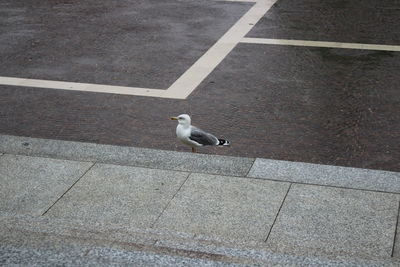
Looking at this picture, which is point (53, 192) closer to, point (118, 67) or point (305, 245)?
point (305, 245)

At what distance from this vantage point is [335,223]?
259 inches

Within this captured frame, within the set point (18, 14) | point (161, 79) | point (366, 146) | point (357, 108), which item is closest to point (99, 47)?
point (161, 79)

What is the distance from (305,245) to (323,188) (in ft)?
4.07

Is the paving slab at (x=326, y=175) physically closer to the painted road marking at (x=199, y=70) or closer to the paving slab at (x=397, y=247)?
the paving slab at (x=397, y=247)

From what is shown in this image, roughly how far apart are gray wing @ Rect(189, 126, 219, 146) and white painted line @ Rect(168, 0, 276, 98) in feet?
7.69

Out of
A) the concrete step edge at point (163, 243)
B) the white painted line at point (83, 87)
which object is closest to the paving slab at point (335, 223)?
the concrete step edge at point (163, 243)

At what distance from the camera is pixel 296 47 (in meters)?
12.8

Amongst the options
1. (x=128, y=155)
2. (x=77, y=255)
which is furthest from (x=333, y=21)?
(x=77, y=255)

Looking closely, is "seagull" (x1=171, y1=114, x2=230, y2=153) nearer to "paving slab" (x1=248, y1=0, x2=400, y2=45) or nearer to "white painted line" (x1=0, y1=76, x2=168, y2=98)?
"white painted line" (x1=0, y1=76, x2=168, y2=98)

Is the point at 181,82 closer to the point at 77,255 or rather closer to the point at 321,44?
the point at 321,44

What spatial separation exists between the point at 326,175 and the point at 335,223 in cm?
115

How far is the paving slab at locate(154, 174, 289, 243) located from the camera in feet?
21.3

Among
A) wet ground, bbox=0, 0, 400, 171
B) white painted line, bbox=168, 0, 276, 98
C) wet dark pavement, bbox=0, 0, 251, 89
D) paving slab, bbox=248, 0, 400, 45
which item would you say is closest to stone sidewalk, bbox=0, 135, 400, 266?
wet ground, bbox=0, 0, 400, 171

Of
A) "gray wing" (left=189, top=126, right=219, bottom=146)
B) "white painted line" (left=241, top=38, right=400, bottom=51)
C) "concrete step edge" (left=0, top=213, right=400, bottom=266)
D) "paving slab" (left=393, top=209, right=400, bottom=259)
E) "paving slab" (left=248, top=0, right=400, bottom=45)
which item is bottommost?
"paving slab" (left=248, top=0, right=400, bottom=45)
